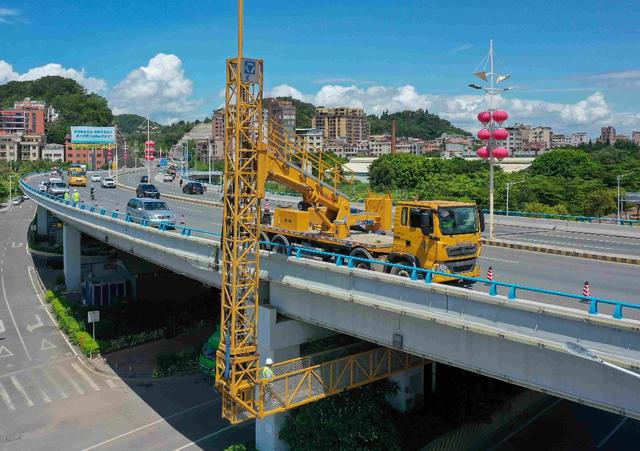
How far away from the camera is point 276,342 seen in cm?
1777

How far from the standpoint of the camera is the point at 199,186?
60562mm

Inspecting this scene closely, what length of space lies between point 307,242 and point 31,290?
1302 inches

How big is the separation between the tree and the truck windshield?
6.20 meters

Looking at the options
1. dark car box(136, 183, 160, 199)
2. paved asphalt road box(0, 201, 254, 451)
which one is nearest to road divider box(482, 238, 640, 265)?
paved asphalt road box(0, 201, 254, 451)

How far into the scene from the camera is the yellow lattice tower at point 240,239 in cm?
1716

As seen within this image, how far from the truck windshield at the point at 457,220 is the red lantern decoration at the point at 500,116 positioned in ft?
43.1

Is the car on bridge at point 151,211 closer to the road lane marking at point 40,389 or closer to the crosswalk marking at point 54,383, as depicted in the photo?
the crosswalk marking at point 54,383

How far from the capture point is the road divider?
21625 millimetres

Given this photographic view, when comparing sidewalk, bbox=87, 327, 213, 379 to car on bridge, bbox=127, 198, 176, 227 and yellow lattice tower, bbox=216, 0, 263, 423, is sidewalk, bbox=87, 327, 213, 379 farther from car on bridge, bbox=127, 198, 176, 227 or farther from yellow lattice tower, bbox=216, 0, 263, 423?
yellow lattice tower, bbox=216, 0, 263, 423

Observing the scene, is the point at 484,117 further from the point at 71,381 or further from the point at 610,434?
the point at 71,381

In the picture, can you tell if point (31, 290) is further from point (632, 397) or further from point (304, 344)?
point (632, 397)

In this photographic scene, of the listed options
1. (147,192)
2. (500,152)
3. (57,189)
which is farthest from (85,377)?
(57,189)

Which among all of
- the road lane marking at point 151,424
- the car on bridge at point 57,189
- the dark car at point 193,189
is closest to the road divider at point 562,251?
the road lane marking at point 151,424

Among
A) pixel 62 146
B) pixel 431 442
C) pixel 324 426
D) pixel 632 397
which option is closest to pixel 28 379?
pixel 324 426
